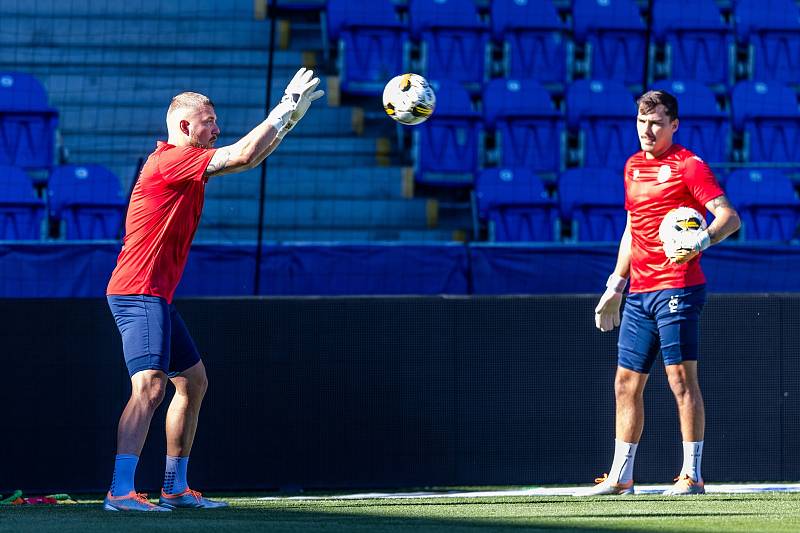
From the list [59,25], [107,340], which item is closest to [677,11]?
[59,25]

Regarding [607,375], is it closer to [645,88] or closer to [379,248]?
[379,248]

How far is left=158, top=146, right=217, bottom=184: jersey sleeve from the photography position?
5820 millimetres

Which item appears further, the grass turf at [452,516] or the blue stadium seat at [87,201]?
the blue stadium seat at [87,201]

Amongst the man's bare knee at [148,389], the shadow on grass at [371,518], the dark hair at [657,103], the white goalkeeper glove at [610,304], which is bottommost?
the shadow on grass at [371,518]

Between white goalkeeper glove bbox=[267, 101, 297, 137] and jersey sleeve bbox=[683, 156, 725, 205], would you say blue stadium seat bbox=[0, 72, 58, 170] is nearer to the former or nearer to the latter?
white goalkeeper glove bbox=[267, 101, 297, 137]

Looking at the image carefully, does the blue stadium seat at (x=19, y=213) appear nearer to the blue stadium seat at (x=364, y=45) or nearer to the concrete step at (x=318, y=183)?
the concrete step at (x=318, y=183)

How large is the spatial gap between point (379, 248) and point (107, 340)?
204cm

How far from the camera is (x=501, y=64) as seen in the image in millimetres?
13609

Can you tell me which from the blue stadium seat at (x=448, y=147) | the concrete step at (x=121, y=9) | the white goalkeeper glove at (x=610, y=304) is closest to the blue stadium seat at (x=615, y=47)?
the blue stadium seat at (x=448, y=147)

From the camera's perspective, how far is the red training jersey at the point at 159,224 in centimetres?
591

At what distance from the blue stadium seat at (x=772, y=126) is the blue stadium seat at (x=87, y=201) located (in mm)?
6310

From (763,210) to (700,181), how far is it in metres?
5.19

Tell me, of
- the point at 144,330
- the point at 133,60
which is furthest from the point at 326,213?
the point at 144,330

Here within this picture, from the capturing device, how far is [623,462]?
673 centimetres
